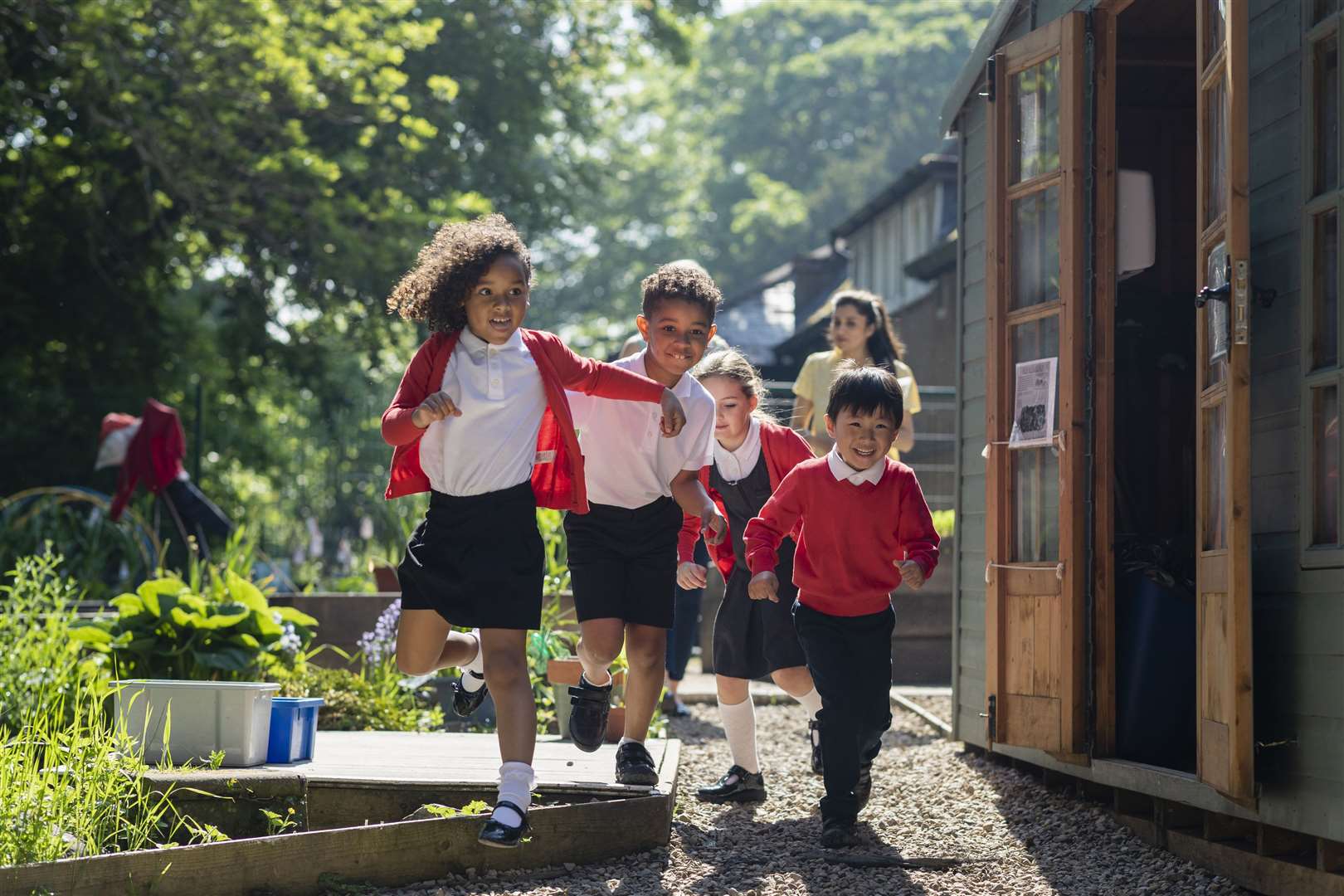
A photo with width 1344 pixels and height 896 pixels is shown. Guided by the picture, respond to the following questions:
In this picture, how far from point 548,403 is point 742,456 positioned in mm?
1310

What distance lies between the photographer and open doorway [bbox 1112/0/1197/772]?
5.51 metres

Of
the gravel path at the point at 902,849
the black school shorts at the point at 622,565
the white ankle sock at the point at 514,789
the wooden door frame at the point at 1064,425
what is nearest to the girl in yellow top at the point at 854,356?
the wooden door frame at the point at 1064,425

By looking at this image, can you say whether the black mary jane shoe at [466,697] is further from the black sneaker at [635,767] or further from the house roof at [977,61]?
the house roof at [977,61]

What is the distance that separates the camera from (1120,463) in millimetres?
6328

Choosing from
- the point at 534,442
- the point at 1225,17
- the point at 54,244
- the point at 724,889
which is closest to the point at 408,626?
the point at 534,442

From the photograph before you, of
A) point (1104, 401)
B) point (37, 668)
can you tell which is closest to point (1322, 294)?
point (1104, 401)

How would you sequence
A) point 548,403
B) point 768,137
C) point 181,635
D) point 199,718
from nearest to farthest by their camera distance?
point 548,403 → point 199,718 → point 181,635 → point 768,137

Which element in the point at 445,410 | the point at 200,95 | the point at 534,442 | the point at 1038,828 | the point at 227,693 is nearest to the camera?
the point at 445,410

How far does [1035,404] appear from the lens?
567 centimetres

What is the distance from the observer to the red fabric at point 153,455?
1075 cm

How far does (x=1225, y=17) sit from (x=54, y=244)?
11.7 metres

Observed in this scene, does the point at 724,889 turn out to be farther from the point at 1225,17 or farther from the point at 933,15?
the point at 933,15

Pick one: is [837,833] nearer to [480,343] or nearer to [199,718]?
[480,343]

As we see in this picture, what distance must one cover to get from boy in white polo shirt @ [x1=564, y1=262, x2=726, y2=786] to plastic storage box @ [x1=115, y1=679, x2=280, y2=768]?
3.18 ft
